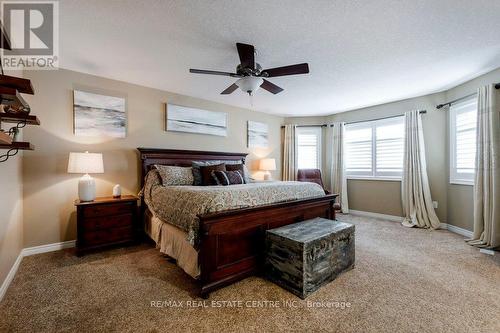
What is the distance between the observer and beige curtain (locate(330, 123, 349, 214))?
206 inches

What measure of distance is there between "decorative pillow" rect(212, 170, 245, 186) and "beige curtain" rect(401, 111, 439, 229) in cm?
328

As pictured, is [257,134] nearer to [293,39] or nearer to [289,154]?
[289,154]

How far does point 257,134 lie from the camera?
210 inches

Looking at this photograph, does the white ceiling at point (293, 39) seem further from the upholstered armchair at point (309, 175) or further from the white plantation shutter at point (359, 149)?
the upholstered armchair at point (309, 175)

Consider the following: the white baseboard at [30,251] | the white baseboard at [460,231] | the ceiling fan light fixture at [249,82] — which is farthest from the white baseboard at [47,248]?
the white baseboard at [460,231]

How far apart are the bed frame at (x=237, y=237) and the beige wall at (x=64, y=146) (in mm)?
2283

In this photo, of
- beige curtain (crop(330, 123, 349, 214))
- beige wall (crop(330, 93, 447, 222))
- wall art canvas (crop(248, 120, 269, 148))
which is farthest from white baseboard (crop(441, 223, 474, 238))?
wall art canvas (crop(248, 120, 269, 148))

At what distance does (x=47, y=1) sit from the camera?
73.8 inches

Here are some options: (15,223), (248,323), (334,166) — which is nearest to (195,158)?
(15,223)

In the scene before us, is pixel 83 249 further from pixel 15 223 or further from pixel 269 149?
pixel 269 149

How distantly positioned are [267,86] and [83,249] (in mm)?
3098

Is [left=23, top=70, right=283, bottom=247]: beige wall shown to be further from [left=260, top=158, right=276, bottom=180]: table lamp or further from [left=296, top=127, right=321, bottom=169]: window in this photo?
[left=296, top=127, right=321, bottom=169]: window

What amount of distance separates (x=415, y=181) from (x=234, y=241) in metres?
3.88

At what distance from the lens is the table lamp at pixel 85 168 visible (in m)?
2.77
